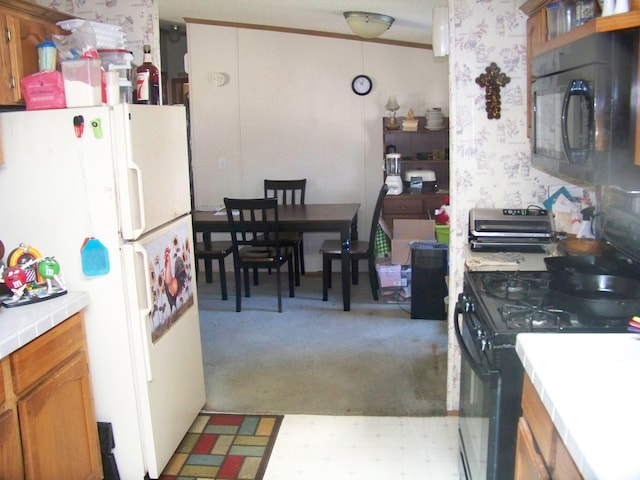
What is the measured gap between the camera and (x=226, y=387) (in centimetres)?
350

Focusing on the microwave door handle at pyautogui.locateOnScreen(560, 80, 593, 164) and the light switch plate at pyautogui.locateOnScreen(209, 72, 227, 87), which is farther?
the light switch plate at pyautogui.locateOnScreen(209, 72, 227, 87)

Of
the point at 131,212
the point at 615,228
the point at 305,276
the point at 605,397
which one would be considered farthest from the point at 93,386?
the point at 305,276

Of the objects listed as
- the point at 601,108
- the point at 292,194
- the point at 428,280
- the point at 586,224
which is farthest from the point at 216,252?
the point at 601,108

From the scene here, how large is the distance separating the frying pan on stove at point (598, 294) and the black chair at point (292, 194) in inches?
141

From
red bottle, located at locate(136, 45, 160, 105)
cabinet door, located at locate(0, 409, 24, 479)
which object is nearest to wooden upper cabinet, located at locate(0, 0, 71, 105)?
red bottle, located at locate(136, 45, 160, 105)

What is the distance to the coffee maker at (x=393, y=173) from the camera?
215 inches

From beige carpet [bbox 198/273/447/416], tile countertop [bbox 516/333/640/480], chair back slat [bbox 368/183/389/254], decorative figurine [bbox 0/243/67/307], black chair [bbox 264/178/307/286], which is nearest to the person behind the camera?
tile countertop [bbox 516/333/640/480]

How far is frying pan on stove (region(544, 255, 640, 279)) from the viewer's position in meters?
2.03

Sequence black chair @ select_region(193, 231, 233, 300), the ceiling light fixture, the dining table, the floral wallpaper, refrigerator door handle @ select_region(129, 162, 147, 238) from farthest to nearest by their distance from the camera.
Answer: black chair @ select_region(193, 231, 233, 300), the dining table, the ceiling light fixture, the floral wallpaper, refrigerator door handle @ select_region(129, 162, 147, 238)

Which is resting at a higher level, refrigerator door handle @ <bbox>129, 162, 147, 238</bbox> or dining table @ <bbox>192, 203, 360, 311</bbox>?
refrigerator door handle @ <bbox>129, 162, 147, 238</bbox>

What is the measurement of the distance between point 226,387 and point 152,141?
1580mm

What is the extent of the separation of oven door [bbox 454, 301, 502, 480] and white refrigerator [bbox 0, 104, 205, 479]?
121 centimetres

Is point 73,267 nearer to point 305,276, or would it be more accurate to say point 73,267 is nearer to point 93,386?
point 93,386

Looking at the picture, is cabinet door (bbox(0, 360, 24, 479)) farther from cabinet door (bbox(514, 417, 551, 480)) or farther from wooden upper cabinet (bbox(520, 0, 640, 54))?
wooden upper cabinet (bbox(520, 0, 640, 54))
